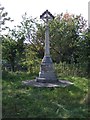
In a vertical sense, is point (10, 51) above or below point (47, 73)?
above

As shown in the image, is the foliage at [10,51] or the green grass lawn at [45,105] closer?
the green grass lawn at [45,105]

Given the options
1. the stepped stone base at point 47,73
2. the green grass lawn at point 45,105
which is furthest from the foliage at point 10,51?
the green grass lawn at point 45,105

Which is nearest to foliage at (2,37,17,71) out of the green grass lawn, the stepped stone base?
the stepped stone base

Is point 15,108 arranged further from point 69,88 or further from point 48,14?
point 48,14

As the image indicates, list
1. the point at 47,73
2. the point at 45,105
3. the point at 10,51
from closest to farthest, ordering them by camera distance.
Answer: the point at 45,105 → the point at 47,73 → the point at 10,51

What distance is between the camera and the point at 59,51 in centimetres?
2277

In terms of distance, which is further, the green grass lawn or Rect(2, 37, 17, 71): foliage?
Rect(2, 37, 17, 71): foliage

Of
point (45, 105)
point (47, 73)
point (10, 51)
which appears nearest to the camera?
point (45, 105)

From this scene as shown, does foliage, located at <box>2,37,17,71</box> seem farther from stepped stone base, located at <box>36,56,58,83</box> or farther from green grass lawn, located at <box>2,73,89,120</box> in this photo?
green grass lawn, located at <box>2,73,89,120</box>

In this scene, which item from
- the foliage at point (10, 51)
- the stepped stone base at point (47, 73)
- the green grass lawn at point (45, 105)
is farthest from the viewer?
the foliage at point (10, 51)

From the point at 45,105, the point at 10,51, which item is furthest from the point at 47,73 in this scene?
the point at 10,51

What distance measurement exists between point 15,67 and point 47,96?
17913mm

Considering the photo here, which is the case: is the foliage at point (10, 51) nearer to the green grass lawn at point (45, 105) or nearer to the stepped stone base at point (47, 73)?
the stepped stone base at point (47, 73)

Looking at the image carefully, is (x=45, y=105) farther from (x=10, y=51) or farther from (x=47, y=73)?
(x=10, y=51)
